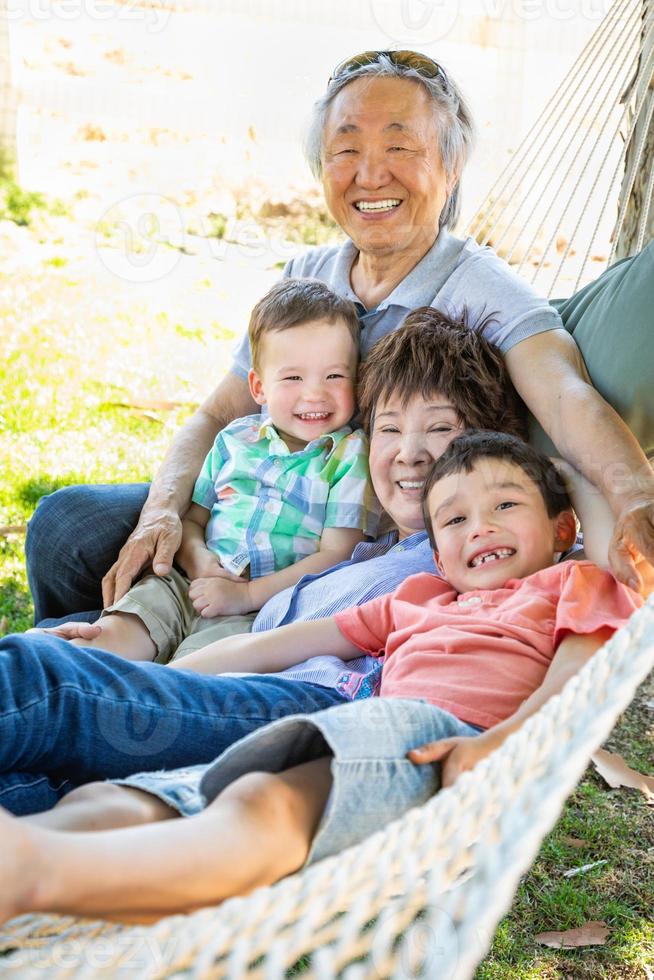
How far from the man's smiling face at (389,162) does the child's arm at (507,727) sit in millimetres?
1019

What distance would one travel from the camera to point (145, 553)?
189cm

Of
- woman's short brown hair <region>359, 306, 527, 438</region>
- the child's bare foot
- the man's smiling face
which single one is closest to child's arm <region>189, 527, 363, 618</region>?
woman's short brown hair <region>359, 306, 527, 438</region>

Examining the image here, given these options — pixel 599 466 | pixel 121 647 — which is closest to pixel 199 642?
pixel 121 647

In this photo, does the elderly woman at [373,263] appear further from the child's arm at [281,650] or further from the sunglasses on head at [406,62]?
the child's arm at [281,650]

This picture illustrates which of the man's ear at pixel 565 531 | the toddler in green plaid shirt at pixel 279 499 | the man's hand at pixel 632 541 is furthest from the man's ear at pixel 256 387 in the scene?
the man's hand at pixel 632 541

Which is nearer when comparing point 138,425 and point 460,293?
point 460,293

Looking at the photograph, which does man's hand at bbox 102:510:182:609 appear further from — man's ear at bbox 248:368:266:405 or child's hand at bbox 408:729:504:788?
child's hand at bbox 408:729:504:788

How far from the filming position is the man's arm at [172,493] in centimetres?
188

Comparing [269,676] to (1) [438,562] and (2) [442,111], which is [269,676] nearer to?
(1) [438,562]

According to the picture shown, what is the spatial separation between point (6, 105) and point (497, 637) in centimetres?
525

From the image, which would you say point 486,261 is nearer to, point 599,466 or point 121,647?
point 599,466

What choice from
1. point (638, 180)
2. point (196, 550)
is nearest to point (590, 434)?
point (196, 550)

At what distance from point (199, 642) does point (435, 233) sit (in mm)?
912

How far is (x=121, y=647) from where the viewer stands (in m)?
1.72
